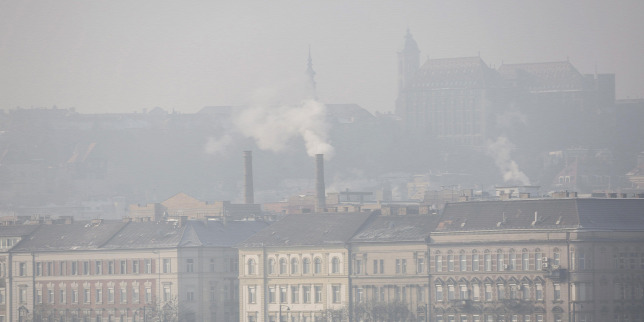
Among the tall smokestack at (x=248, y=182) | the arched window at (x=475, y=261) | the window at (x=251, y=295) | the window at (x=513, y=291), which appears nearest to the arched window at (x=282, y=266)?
the window at (x=251, y=295)

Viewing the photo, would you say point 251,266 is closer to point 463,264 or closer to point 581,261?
point 463,264

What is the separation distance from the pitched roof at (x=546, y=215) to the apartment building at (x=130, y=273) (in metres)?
19.9

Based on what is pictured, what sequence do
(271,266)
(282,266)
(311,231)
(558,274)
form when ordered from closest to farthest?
1. (558,274)
2. (282,266)
3. (271,266)
4. (311,231)

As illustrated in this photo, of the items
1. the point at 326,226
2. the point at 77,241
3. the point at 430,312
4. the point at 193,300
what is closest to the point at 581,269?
the point at 430,312

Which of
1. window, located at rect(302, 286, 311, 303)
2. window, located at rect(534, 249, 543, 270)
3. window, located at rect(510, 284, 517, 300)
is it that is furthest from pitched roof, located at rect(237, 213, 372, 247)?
window, located at rect(534, 249, 543, 270)

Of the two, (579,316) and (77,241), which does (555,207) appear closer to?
(579,316)

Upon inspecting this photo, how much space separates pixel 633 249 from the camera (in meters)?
106

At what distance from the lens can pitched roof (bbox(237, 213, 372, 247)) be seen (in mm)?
120500

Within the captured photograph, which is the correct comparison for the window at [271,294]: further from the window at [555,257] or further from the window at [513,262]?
the window at [555,257]

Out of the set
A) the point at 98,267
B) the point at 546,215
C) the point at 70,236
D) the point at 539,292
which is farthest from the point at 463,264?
the point at 70,236

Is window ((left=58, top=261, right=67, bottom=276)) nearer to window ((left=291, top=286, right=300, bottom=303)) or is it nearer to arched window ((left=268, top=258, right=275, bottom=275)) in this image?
arched window ((left=268, top=258, right=275, bottom=275))

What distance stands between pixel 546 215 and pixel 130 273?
110 feet

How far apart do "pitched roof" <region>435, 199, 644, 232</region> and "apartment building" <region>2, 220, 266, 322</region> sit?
19918mm

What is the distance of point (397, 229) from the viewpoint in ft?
385
